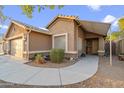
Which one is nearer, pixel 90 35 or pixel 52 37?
pixel 52 37

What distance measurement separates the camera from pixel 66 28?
1353 centimetres

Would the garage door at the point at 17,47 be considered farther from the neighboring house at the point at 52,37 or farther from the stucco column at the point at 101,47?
the stucco column at the point at 101,47

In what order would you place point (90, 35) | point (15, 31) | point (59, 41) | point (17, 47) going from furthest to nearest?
1. point (90, 35)
2. point (15, 31)
3. point (17, 47)
4. point (59, 41)

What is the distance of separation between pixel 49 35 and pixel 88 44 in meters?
6.72

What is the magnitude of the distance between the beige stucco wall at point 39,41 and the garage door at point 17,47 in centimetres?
149

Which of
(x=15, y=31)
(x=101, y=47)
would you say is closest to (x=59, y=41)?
(x=15, y=31)

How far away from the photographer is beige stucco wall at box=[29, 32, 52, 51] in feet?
40.9

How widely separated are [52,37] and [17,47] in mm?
3916

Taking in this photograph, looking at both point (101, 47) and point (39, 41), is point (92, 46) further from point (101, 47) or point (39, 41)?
point (39, 41)

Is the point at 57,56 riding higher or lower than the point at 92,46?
lower
